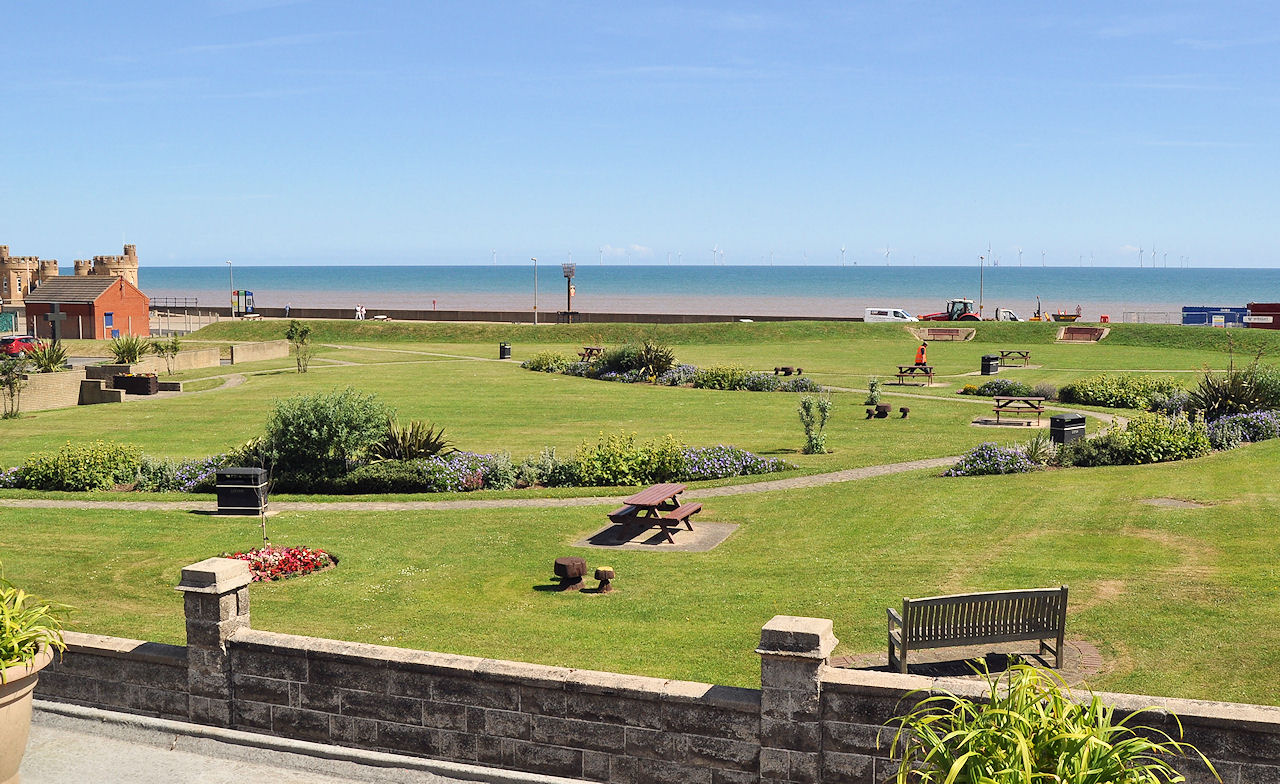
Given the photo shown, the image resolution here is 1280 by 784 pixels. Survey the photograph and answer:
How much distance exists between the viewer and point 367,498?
22.7m

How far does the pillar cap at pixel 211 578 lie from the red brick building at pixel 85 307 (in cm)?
7071

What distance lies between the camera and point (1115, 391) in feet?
116

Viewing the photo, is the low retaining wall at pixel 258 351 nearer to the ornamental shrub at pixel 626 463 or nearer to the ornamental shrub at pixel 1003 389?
the ornamental shrub at pixel 626 463

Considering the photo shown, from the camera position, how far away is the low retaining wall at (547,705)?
25.3 feet

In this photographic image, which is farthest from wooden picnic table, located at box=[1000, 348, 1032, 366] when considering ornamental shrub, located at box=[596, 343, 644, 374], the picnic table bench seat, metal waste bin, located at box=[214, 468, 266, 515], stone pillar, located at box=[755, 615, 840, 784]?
stone pillar, located at box=[755, 615, 840, 784]

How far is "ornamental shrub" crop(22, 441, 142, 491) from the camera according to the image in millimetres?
23812

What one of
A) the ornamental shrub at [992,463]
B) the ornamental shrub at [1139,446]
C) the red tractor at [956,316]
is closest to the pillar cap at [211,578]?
the ornamental shrub at [992,463]

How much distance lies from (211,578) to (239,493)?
12.3 metres

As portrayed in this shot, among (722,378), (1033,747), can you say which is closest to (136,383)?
(722,378)

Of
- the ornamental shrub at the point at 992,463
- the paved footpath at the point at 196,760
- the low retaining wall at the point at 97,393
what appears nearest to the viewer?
the paved footpath at the point at 196,760

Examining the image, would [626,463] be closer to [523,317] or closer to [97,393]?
[97,393]

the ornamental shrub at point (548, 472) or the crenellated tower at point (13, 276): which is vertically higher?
the crenellated tower at point (13, 276)

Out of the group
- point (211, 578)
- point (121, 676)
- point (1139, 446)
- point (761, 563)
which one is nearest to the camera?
point (211, 578)

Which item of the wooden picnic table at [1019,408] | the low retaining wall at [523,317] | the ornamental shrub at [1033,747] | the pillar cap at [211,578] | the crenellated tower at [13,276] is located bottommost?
the wooden picnic table at [1019,408]
